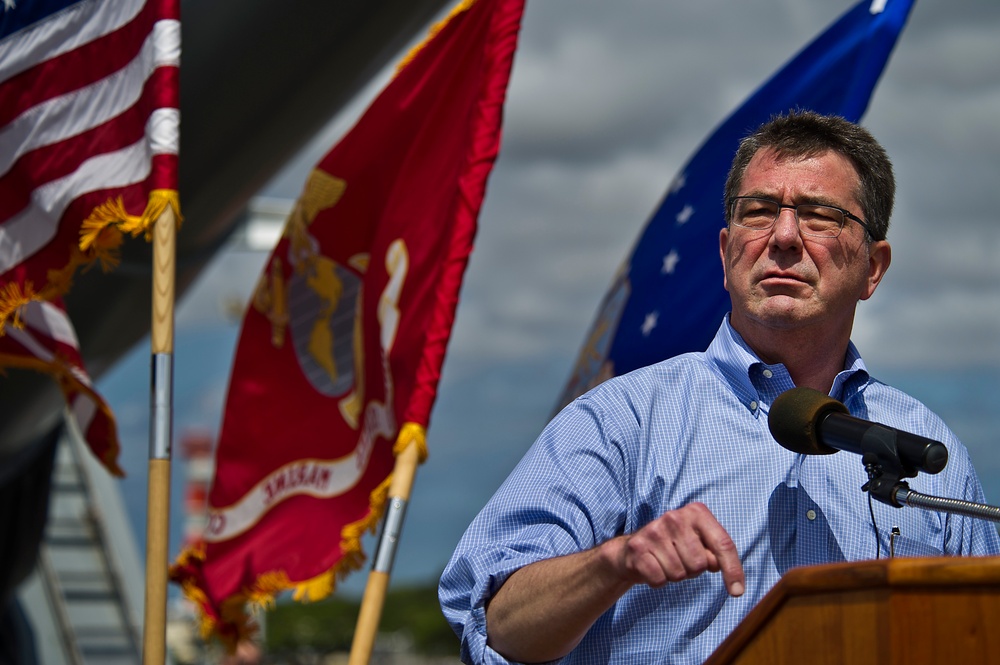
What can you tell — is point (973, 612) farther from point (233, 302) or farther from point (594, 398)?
point (233, 302)

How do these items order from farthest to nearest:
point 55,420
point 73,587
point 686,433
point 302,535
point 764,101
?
point 73,587
point 55,420
point 764,101
point 302,535
point 686,433

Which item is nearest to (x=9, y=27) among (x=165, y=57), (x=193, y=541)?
(x=165, y=57)

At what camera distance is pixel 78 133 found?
3570 millimetres

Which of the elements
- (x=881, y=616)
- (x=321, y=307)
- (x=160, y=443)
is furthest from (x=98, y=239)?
(x=881, y=616)

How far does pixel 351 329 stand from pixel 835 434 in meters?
2.87

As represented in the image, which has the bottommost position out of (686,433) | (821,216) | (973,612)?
(973,612)

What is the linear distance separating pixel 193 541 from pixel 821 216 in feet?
9.45

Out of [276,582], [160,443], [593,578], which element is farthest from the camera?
[276,582]

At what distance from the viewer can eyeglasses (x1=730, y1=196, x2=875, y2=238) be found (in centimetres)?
196

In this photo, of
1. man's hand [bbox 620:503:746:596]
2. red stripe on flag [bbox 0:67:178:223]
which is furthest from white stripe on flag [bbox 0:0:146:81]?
man's hand [bbox 620:503:746:596]

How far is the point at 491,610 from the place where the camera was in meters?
1.65

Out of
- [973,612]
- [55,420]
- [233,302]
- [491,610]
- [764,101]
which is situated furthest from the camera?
[233,302]

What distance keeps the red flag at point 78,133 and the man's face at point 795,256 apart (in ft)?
6.16

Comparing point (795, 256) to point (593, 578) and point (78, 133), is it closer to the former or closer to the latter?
point (593, 578)
